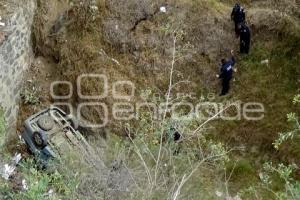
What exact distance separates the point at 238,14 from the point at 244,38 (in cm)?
62

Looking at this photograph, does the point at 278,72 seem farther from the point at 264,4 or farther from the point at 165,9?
the point at 165,9

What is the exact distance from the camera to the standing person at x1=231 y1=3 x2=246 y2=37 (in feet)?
47.0

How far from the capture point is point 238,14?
1438cm

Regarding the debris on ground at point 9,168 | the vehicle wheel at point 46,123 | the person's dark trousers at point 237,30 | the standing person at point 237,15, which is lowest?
the debris on ground at point 9,168

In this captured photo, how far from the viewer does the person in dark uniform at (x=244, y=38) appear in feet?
46.0

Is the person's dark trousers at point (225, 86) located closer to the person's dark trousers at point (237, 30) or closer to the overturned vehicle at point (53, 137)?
the person's dark trousers at point (237, 30)

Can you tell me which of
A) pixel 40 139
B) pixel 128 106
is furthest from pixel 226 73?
pixel 40 139

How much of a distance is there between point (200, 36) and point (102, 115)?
120 inches

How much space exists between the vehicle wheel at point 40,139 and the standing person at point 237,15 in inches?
204

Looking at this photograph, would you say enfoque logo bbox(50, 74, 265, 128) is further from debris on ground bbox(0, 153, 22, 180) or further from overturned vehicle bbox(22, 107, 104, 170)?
debris on ground bbox(0, 153, 22, 180)

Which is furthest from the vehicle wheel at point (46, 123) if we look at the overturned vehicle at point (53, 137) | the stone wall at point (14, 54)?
the stone wall at point (14, 54)

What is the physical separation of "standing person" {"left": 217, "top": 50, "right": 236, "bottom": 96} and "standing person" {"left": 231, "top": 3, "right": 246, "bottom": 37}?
101 cm

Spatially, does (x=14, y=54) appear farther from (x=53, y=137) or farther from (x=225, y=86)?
(x=225, y=86)

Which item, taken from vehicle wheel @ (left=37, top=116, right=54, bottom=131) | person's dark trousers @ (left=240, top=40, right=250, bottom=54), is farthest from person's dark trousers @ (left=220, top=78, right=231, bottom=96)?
vehicle wheel @ (left=37, top=116, right=54, bottom=131)
